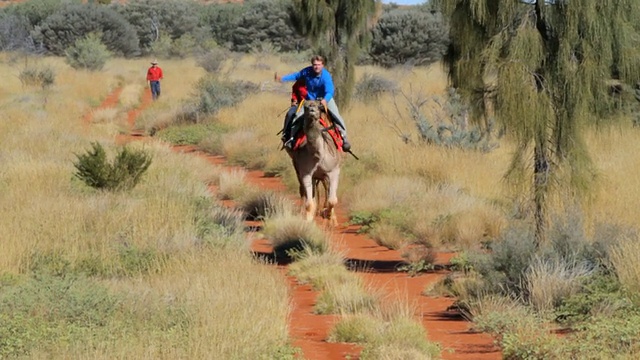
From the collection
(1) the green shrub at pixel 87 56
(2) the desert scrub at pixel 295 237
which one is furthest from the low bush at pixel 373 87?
(1) the green shrub at pixel 87 56

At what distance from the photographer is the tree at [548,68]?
10156 mm

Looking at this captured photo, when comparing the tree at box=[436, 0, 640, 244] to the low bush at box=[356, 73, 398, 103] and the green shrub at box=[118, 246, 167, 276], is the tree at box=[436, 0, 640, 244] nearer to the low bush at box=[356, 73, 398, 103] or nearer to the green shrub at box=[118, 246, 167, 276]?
the green shrub at box=[118, 246, 167, 276]

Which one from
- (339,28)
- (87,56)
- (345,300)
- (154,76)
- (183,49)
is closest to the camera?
(345,300)

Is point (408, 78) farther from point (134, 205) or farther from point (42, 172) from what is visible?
point (134, 205)

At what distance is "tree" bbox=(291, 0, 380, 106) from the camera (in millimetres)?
26328

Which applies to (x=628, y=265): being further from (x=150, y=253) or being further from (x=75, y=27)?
(x=75, y=27)

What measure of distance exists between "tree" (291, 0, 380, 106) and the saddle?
12.0 metres

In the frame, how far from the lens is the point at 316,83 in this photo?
14.4 m

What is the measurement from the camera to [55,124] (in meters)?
26.7

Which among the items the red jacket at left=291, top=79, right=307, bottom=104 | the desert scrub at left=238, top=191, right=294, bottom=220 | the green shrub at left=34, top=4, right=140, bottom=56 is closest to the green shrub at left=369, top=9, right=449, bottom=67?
the green shrub at left=34, top=4, right=140, bottom=56

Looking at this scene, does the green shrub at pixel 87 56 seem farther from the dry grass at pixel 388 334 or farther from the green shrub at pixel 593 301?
the green shrub at pixel 593 301

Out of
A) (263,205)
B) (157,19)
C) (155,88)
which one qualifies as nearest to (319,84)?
(263,205)

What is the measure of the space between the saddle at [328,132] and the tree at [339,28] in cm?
1200

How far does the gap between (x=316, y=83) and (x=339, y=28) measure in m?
12.8
